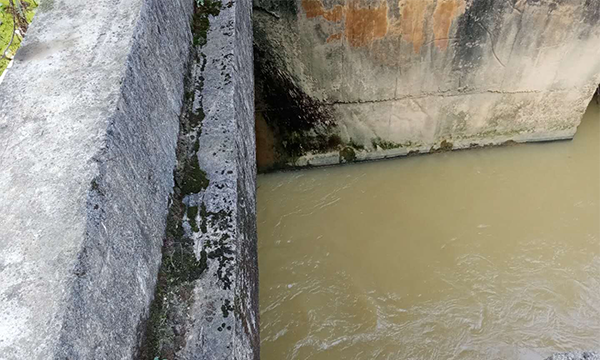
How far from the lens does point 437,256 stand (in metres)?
4.12

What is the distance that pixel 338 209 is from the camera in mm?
4590

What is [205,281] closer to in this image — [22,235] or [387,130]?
[22,235]

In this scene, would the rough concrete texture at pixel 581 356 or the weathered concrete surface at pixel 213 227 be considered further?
the rough concrete texture at pixel 581 356

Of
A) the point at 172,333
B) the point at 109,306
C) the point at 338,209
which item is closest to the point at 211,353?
the point at 172,333

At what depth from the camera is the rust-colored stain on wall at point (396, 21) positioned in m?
3.95

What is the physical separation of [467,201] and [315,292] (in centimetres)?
186

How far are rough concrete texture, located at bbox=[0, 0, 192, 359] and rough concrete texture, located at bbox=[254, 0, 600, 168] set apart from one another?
8.22ft

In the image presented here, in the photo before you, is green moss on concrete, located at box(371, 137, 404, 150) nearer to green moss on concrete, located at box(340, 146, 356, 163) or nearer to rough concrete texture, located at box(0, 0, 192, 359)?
green moss on concrete, located at box(340, 146, 356, 163)

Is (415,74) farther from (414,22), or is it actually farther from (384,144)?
(384,144)

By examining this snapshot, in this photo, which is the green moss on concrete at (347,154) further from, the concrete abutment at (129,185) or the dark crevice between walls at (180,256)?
the dark crevice between walls at (180,256)

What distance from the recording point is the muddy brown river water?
3611 mm

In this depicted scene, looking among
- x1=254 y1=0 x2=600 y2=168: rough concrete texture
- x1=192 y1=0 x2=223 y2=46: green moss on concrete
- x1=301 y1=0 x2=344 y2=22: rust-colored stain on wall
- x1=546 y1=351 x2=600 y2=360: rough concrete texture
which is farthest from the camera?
x1=254 y1=0 x2=600 y2=168: rough concrete texture

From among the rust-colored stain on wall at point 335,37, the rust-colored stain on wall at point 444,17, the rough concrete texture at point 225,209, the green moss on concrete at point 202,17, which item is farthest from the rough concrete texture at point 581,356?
the rust-colored stain on wall at point 335,37

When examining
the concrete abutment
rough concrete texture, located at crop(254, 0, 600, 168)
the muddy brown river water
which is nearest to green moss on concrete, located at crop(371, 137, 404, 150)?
rough concrete texture, located at crop(254, 0, 600, 168)
